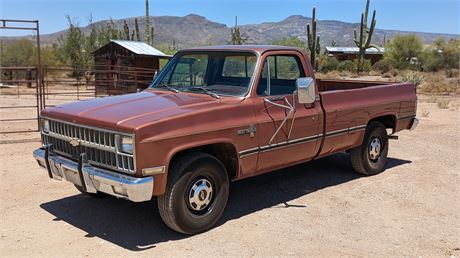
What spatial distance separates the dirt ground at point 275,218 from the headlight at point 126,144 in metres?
0.98

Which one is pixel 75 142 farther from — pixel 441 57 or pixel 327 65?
pixel 441 57

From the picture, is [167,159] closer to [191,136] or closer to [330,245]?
[191,136]

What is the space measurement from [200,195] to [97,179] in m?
1.07

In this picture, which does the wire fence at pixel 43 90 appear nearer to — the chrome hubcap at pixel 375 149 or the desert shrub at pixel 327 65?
the chrome hubcap at pixel 375 149

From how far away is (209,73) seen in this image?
247 inches

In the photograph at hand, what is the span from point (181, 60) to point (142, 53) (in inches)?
636

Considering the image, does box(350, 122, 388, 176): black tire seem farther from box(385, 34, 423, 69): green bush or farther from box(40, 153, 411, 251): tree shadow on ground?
box(385, 34, 423, 69): green bush

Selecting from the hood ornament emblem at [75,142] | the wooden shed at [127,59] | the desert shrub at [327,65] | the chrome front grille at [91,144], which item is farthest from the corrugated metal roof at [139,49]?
the desert shrub at [327,65]

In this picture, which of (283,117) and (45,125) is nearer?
(45,125)

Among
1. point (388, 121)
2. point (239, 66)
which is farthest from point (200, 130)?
point (388, 121)

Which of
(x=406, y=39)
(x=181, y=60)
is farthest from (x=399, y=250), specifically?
(x=406, y=39)

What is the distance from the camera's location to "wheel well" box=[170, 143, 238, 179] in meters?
5.29

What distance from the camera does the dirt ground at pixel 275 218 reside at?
15.7ft

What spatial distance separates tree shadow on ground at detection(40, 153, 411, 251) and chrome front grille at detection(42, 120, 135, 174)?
80 centimetres
